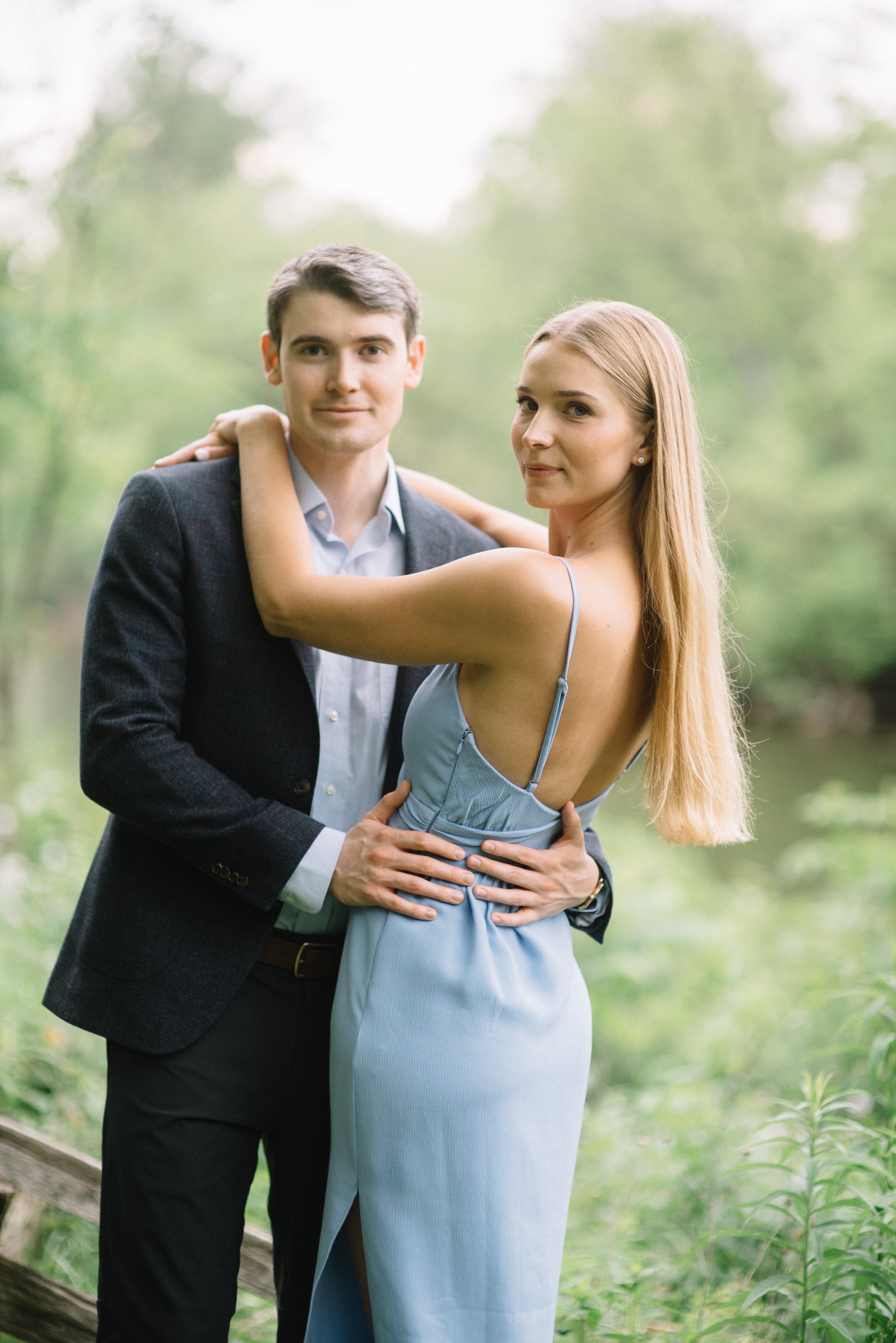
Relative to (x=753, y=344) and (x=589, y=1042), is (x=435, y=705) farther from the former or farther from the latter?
(x=753, y=344)

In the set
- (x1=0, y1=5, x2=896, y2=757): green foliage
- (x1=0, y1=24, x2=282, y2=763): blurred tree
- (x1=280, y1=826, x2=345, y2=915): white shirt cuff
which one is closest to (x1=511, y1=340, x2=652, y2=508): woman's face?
(x1=280, y1=826, x2=345, y2=915): white shirt cuff

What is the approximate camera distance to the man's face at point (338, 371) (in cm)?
223

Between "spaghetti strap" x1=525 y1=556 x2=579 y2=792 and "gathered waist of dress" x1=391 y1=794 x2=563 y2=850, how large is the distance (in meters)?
0.13

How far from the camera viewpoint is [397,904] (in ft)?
6.37

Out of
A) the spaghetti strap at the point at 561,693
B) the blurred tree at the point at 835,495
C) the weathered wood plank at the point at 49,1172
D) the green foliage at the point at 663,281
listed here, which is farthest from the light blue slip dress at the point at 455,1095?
the blurred tree at the point at 835,495

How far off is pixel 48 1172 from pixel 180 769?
52.0 inches

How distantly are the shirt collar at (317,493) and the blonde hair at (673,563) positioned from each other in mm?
503

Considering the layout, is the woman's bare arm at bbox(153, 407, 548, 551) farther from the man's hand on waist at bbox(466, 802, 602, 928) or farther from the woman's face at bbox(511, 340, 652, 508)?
the man's hand on waist at bbox(466, 802, 602, 928)

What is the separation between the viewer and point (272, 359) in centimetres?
238

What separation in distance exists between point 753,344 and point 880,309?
3048mm

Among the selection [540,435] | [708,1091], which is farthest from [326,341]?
[708,1091]

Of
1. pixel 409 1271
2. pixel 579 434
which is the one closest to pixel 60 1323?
pixel 409 1271

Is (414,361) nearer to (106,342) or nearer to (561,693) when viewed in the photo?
(561,693)

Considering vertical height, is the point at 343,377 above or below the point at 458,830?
above
